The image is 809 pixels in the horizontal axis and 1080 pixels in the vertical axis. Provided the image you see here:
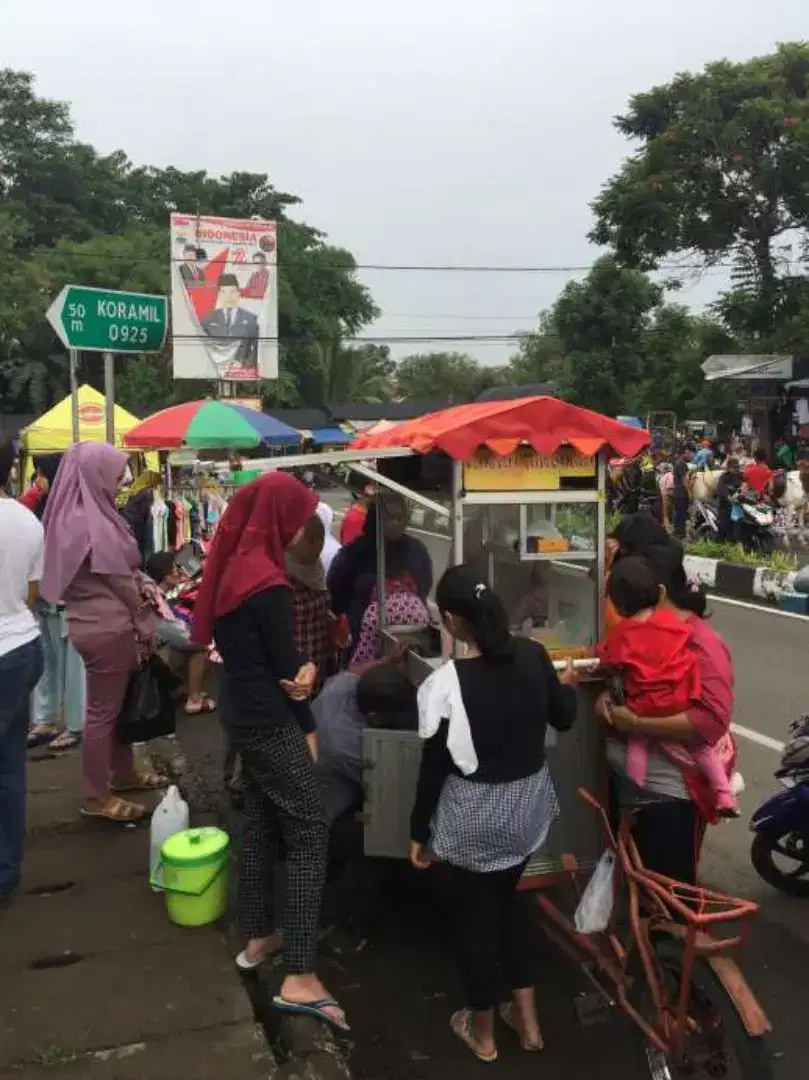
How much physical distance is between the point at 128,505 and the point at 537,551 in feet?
16.0

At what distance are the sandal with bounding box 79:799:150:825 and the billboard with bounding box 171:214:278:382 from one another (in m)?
27.6

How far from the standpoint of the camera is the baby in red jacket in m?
2.96

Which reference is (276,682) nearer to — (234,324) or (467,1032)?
(467,1032)

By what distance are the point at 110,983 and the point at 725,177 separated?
24.6 meters

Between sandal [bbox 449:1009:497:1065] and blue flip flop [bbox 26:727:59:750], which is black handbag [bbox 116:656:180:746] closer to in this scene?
blue flip flop [bbox 26:727:59:750]

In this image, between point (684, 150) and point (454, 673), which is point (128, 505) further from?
point (684, 150)

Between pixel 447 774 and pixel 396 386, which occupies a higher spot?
pixel 396 386

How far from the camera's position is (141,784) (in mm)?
5020

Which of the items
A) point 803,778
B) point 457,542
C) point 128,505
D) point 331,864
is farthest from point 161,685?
point 128,505

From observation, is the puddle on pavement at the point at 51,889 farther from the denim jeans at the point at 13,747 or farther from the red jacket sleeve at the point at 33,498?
the red jacket sleeve at the point at 33,498

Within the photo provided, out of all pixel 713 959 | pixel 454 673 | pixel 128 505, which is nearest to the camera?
pixel 713 959

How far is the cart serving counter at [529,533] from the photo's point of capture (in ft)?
11.4

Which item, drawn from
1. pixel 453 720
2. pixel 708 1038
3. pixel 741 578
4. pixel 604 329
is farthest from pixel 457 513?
pixel 604 329

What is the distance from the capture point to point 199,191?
49.8m
